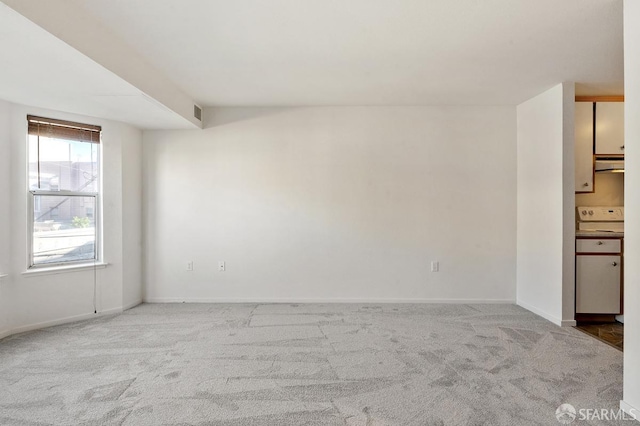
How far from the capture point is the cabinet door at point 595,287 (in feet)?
11.5

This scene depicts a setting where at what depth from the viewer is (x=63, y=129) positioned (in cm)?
361

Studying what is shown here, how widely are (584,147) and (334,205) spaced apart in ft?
9.48

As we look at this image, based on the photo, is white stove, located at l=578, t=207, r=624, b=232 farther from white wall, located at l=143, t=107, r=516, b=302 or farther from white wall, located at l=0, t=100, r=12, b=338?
white wall, located at l=0, t=100, r=12, b=338

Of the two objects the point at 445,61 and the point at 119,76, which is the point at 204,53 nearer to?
the point at 119,76

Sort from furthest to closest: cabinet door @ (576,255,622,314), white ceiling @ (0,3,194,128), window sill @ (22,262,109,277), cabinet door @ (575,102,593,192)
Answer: cabinet door @ (575,102,593,192)
cabinet door @ (576,255,622,314)
window sill @ (22,262,109,277)
white ceiling @ (0,3,194,128)

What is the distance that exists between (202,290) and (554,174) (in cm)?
437

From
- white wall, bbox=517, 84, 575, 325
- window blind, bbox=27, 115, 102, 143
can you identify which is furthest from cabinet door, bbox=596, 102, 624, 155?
window blind, bbox=27, 115, 102, 143

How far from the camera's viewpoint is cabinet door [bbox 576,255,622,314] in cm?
352

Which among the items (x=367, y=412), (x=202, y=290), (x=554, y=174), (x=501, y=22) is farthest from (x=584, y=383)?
(x=202, y=290)

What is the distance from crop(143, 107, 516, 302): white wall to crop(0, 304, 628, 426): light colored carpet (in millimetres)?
657

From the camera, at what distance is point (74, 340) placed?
3061mm

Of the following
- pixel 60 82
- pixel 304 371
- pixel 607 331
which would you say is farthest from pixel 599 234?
pixel 60 82

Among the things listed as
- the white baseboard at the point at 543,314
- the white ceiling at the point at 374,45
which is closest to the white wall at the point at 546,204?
the white baseboard at the point at 543,314
